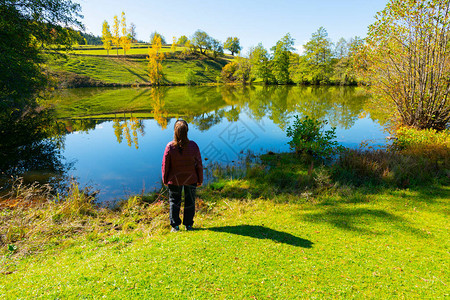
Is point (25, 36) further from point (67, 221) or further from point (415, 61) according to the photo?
point (415, 61)

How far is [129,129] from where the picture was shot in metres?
22.1

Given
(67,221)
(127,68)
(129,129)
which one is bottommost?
(67,221)

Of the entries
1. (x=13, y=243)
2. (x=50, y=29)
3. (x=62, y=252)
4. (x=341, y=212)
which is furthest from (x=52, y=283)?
(x=50, y=29)

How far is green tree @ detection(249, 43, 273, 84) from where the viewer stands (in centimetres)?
9020

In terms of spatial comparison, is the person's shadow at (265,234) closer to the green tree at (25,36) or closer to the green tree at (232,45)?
the green tree at (25,36)

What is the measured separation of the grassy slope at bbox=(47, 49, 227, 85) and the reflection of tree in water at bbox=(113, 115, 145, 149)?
63807mm

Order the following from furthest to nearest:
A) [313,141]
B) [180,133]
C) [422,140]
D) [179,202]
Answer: [313,141] → [422,140] → [179,202] → [180,133]

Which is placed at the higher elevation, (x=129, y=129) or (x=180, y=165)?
(x=180, y=165)

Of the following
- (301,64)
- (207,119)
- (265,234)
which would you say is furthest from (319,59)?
(265,234)

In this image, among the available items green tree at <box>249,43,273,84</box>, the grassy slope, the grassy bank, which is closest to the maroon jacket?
the grassy bank

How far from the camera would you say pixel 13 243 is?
19.0 ft

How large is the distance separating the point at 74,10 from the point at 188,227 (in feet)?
67.6

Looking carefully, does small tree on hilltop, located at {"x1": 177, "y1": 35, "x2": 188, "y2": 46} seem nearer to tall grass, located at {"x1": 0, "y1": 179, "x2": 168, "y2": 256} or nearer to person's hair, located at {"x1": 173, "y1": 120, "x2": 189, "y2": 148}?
tall grass, located at {"x1": 0, "y1": 179, "x2": 168, "y2": 256}

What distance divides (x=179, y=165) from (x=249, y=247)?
277 cm
